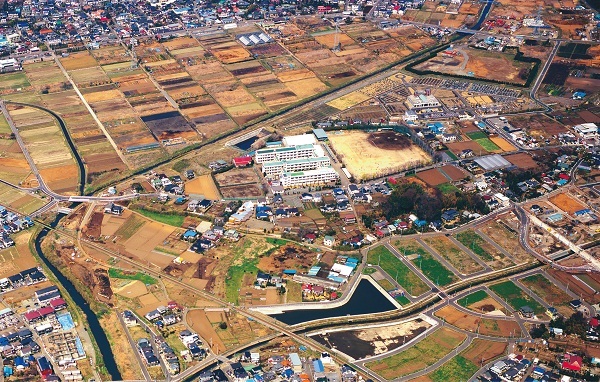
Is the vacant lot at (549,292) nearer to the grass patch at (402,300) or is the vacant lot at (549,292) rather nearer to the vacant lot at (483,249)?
the vacant lot at (483,249)

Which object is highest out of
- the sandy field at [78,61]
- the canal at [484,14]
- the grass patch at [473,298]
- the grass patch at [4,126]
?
the grass patch at [473,298]

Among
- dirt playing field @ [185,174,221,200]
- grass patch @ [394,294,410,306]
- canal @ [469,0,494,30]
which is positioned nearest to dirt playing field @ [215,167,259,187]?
Answer: dirt playing field @ [185,174,221,200]

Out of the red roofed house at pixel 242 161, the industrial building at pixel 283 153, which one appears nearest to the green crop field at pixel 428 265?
the industrial building at pixel 283 153

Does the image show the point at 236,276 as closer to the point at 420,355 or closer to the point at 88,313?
the point at 88,313

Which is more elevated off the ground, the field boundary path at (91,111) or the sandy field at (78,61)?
the field boundary path at (91,111)

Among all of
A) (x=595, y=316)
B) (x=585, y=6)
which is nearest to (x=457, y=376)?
(x=595, y=316)

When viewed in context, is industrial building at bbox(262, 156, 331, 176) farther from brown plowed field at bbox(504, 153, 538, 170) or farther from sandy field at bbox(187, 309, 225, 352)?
sandy field at bbox(187, 309, 225, 352)
